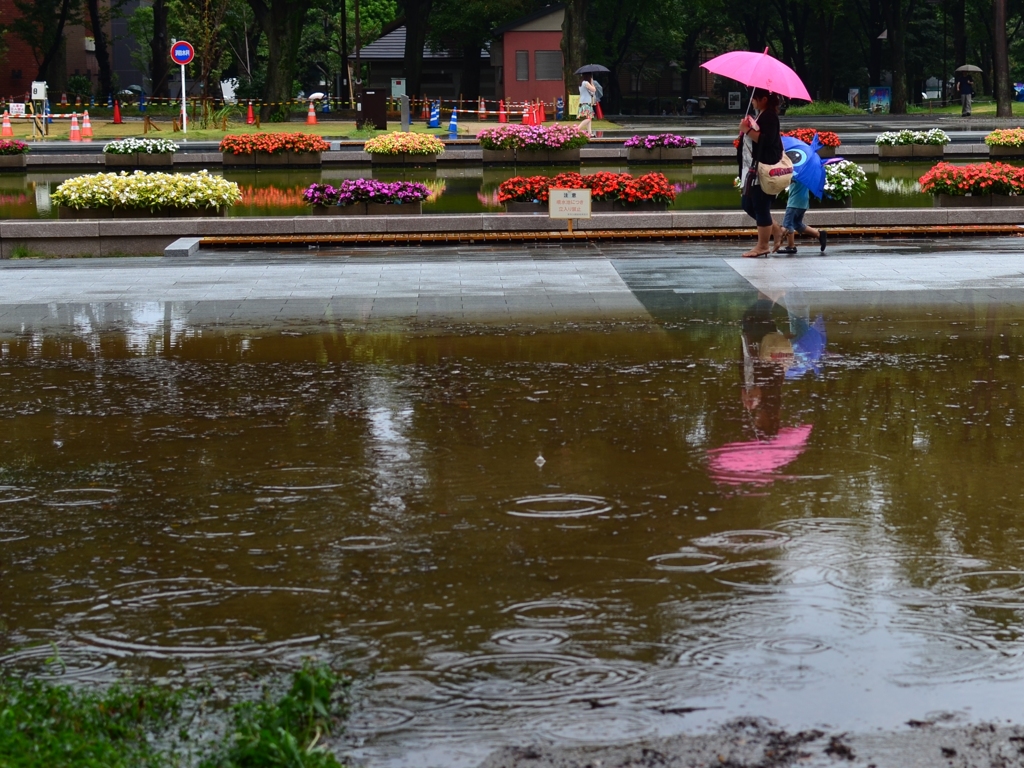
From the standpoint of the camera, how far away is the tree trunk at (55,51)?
67.2 m

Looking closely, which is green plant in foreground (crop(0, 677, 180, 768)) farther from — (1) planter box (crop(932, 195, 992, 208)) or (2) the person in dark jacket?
(1) planter box (crop(932, 195, 992, 208))

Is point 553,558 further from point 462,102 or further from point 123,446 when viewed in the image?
point 462,102

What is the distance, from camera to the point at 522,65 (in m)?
67.8

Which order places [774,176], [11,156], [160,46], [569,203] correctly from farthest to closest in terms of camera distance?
[160,46]
[11,156]
[569,203]
[774,176]

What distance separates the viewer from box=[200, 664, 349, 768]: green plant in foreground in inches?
160

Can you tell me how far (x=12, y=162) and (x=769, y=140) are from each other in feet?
78.3

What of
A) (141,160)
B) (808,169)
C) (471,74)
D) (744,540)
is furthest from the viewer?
(471,74)

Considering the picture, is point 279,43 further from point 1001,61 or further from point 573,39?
point 1001,61

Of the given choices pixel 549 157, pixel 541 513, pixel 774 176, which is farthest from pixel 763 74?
pixel 549 157

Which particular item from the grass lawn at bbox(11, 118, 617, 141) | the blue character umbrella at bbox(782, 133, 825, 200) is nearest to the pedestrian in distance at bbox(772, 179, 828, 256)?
the blue character umbrella at bbox(782, 133, 825, 200)

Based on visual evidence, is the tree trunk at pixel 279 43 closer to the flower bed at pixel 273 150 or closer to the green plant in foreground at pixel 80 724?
the flower bed at pixel 273 150

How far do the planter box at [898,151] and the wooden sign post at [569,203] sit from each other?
18.4 meters

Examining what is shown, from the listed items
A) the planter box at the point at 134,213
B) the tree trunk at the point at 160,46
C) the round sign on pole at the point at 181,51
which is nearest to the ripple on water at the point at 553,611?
the planter box at the point at 134,213

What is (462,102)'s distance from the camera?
66125 mm
